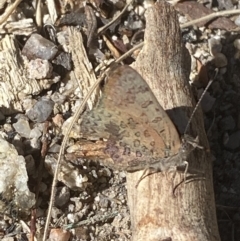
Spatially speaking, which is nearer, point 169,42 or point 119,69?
point 119,69

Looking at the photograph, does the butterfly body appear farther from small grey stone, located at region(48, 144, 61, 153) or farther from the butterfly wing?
small grey stone, located at region(48, 144, 61, 153)

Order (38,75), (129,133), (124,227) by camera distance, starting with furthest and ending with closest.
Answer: (38,75), (124,227), (129,133)

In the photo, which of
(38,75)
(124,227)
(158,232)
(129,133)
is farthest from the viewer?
(38,75)

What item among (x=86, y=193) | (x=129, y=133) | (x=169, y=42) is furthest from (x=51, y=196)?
(x=169, y=42)

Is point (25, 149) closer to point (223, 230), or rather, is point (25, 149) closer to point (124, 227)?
point (124, 227)

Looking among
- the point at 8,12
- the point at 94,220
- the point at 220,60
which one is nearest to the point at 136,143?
the point at 94,220

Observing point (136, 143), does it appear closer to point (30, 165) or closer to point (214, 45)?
point (30, 165)

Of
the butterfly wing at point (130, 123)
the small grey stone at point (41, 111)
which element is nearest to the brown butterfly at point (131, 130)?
the butterfly wing at point (130, 123)
